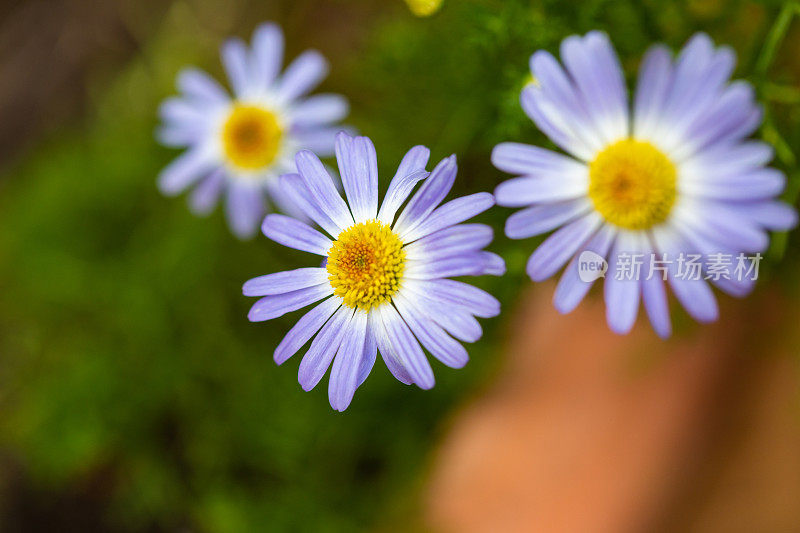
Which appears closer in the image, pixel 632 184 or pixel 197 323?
pixel 632 184

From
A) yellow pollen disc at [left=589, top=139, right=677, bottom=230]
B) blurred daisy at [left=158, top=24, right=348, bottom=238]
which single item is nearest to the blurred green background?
blurred daisy at [left=158, top=24, right=348, bottom=238]

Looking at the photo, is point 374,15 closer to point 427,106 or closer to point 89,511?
point 427,106

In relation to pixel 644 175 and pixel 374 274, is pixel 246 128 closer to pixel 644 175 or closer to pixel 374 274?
pixel 374 274

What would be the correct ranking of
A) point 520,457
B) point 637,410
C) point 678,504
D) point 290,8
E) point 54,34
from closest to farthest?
1. point 678,504
2. point 637,410
3. point 520,457
4. point 290,8
5. point 54,34

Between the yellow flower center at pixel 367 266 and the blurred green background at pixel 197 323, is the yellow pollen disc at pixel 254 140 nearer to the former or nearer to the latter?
the blurred green background at pixel 197 323

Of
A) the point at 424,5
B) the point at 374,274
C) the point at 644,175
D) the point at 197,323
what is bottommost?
the point at 374,274

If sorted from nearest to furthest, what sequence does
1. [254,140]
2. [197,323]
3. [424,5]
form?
1. [424,5]
2. [254,140]
3. [197,323]

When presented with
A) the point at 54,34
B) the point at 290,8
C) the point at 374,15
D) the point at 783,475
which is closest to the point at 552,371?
the point at 783,475

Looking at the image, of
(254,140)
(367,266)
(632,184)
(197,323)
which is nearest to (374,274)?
(367,266)

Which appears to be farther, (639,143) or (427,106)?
(427,106)
